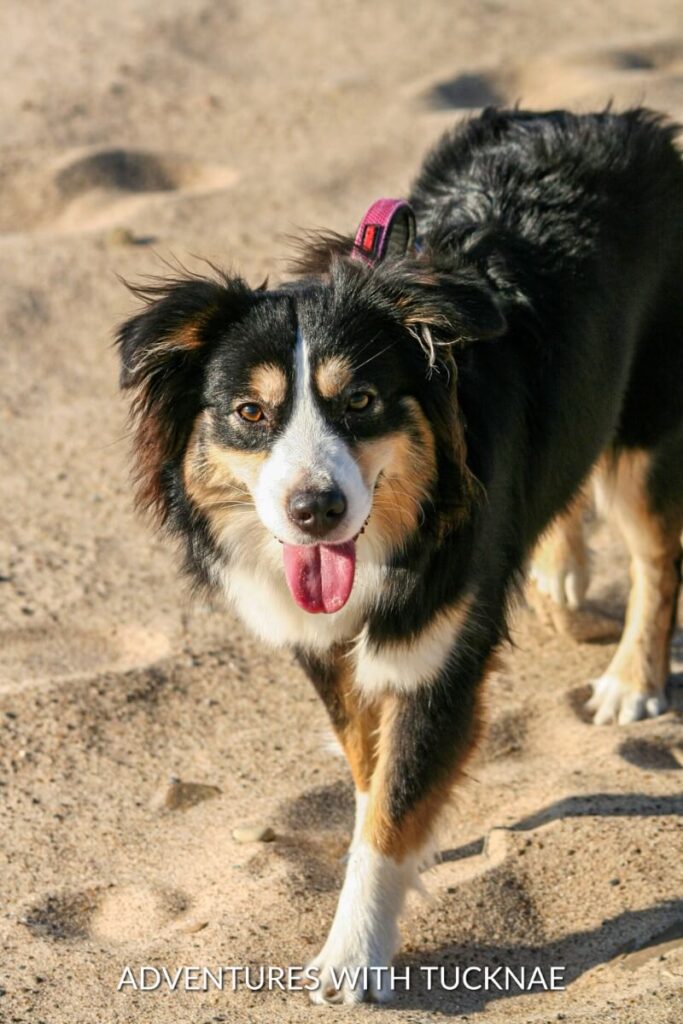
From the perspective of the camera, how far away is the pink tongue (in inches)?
142

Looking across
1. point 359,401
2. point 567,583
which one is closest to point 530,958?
point 359,401

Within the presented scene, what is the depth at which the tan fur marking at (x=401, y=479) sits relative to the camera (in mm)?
3568

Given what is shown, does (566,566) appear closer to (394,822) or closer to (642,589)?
(642,589)

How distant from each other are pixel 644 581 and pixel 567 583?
1.46ft

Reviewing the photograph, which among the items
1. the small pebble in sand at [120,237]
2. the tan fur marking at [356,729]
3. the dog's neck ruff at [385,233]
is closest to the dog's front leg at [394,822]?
the tan fur marking at [356,729]

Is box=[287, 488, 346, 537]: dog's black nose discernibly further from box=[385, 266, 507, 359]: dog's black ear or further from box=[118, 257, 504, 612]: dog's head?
box=[385, 266, 507, 359]: dog's black ear

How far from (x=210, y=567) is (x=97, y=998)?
115 cm

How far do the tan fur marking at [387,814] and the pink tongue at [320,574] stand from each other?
1.36 ft

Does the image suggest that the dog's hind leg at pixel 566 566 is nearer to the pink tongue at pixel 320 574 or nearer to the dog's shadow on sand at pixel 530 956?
the dog's shadow on sand at pixel 530 956

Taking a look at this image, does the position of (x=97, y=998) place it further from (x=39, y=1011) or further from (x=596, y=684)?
(x=596, y=684)

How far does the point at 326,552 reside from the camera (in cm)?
362

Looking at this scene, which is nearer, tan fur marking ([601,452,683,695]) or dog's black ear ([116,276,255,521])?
dog's black ear ([116,276,255,521])

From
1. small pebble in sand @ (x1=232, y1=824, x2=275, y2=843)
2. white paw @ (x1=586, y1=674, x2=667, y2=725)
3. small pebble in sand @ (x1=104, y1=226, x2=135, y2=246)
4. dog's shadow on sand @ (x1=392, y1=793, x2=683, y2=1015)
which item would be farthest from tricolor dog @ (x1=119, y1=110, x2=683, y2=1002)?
small pebble in sand @ (x1=104, y1=226, x2=135, y2=246)

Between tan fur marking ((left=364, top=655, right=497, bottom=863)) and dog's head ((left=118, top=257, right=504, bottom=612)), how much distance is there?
1.62 ft
